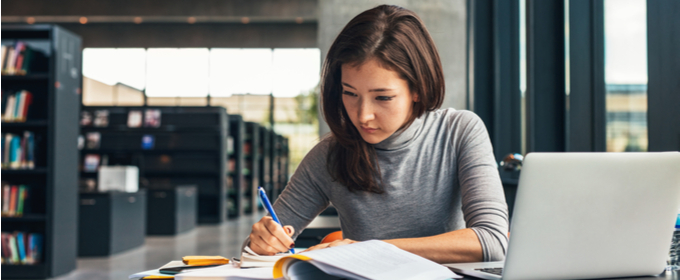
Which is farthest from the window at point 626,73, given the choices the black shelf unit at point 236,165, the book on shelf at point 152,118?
the black shelf unit at point 236,165

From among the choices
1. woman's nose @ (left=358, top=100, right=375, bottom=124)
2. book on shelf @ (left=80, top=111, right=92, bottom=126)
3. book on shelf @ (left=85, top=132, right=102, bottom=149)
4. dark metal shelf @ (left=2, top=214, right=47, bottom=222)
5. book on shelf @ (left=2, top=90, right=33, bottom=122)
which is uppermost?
book on shelf @ (left=80, top=111, right=92, bottom=126)

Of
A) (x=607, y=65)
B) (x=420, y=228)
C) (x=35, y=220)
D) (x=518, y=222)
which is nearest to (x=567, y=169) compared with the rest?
(x=518, y=222)

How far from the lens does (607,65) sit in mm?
→ 2363

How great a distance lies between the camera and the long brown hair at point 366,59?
1183mm

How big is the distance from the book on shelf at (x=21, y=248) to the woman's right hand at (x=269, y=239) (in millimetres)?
3898

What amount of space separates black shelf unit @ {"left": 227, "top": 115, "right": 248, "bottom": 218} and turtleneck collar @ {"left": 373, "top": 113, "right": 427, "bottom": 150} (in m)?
8.44

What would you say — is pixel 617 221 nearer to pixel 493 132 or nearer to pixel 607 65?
pixel 607 65

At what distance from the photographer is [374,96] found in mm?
1161

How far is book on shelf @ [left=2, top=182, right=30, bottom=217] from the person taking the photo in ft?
14.1

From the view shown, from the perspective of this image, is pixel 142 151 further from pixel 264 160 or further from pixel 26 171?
pixel 26 171

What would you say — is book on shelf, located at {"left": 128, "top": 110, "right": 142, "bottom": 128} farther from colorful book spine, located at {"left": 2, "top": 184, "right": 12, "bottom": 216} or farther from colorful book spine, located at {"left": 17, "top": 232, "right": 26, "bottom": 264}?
colorful book spine, located at {"left": 17, "top": 232, "right": 26, "bottom": 264}

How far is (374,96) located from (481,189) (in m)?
0.29

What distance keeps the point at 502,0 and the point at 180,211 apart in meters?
5.15

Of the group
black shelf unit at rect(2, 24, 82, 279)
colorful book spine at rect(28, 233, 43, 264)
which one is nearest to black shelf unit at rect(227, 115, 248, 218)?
black shelf unit at rect(2, 24, 82, 279)
